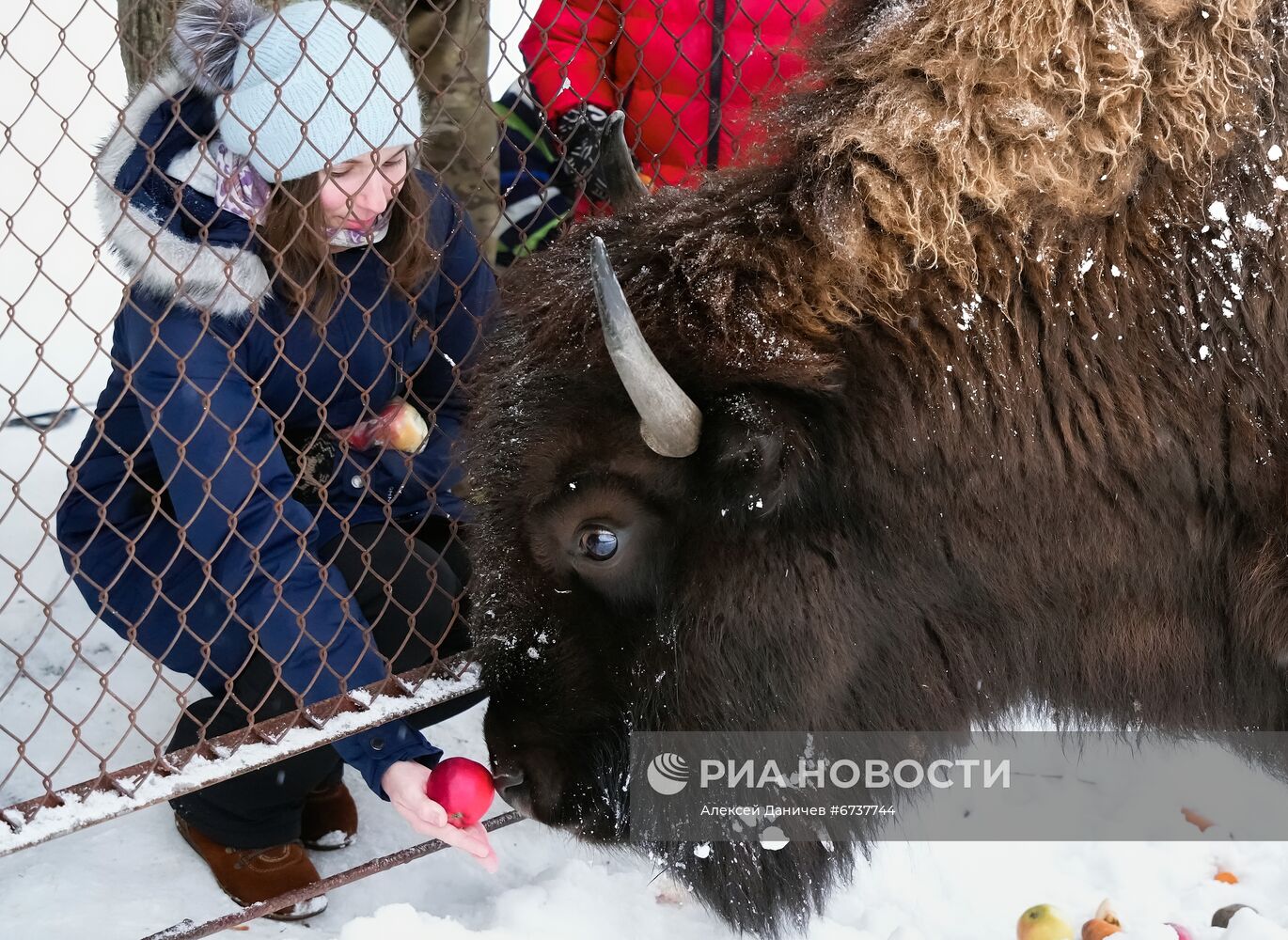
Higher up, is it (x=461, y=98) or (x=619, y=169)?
(x=461, y=98)

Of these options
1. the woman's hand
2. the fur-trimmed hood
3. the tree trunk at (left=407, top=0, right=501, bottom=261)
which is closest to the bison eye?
the woman's hand

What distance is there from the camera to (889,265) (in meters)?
2.29

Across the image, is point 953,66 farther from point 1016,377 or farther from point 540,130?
point 540,130

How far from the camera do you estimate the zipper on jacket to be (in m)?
3.78

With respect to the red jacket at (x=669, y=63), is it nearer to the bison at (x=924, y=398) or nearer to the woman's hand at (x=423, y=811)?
the bison at (x=924, y=398)

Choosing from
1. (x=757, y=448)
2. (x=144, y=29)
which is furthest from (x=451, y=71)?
(x=757, y=448)

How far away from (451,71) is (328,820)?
103 inches

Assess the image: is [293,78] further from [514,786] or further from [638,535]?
[514,786]

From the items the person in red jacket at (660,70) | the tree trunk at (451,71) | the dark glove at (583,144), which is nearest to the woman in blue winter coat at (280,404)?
the dark glove at (583,144)

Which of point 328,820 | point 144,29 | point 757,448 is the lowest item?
point 328,820

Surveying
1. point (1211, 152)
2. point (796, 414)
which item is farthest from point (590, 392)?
point (1211, 152)

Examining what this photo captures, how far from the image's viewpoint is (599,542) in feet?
7.97

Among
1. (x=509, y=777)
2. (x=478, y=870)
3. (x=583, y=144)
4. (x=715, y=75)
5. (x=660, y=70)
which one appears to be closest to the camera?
(x=509, y=777)

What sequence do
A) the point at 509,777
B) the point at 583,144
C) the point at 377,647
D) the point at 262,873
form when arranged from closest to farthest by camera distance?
the point at 509,777
the point at 262,873
the point at 377,647
the point at 583,144
